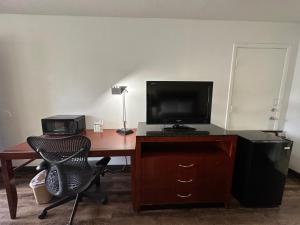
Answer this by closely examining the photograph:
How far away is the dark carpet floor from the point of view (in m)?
1.79

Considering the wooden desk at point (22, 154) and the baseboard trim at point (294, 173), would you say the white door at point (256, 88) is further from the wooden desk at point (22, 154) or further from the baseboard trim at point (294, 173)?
the wooden desk at point (22, 154)

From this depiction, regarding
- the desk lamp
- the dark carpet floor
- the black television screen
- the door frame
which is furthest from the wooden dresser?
the door frame

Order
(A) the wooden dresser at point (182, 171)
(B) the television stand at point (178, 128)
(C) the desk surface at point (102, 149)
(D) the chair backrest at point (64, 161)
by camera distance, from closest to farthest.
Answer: (D) the chair backrest at point (64, 161)
(C) the desk surface at point (102, 149)
(A) the wooden dresser at point (182, 171)
(B) the television stand at point (178, 128)

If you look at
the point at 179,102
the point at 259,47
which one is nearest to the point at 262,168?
the point at 179,102

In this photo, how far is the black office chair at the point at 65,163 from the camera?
60.5 inches

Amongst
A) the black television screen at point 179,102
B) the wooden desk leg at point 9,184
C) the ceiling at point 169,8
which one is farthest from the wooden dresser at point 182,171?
the ceiling at point 169,8

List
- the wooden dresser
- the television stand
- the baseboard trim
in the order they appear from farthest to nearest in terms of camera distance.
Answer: the baseboard trim, the television stand, the wooden dresser

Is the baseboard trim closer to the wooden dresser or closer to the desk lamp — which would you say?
the wooden dresser

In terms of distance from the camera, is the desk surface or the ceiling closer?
the desk surface

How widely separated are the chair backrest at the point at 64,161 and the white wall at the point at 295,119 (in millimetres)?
2948

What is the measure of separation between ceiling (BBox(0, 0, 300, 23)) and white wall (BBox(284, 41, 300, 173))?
0.89 meters

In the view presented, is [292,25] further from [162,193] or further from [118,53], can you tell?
[162,193]

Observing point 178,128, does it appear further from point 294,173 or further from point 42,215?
point 294,173

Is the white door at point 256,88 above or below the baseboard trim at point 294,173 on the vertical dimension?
above
